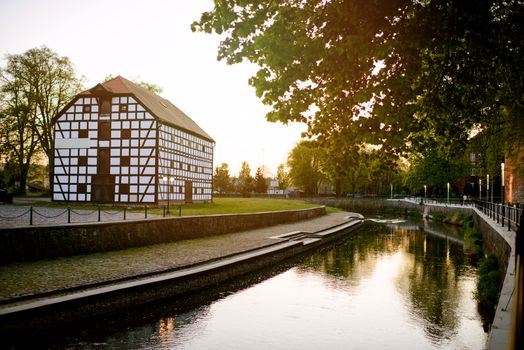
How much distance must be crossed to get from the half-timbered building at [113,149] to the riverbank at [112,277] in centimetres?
1708

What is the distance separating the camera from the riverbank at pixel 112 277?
30.6 feet

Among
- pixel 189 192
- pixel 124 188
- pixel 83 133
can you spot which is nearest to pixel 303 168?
pixel 189 192

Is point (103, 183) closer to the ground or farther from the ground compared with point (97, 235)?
farther from the ground

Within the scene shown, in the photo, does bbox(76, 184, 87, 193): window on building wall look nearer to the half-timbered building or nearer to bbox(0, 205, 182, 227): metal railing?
the half-timbered building

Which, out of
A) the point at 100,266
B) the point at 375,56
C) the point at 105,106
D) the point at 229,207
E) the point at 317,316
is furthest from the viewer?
the point at 229,207

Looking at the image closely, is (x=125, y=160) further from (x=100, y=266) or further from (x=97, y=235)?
(x=100, y=266)

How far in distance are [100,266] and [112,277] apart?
1.80m

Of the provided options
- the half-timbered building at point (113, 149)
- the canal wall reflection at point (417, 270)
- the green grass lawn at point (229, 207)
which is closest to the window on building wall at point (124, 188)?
the half-timbered building at point (113, 149)

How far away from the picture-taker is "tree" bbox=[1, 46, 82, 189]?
4319 cm

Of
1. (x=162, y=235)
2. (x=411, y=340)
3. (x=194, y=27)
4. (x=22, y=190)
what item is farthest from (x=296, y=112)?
(x=22, y=190)

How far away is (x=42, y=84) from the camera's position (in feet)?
148

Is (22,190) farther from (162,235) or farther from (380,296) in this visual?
(380,296)

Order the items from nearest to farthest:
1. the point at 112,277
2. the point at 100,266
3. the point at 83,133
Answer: the point at 112,277 < the point at 100,266 < the point at 83,133

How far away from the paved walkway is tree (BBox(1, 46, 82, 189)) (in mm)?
29153
